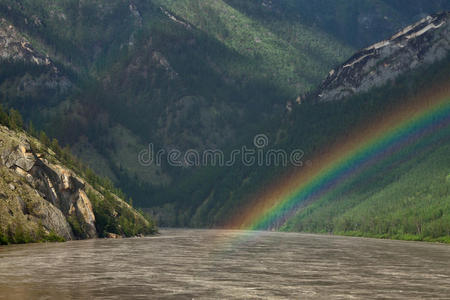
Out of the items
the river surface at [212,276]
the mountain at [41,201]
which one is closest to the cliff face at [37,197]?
the mountain at [41,201]

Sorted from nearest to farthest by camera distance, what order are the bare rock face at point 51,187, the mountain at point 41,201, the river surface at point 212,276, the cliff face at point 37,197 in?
the river surface at point 212,276 < the mountain at point 41,201 < the cliff face at point 37,197 < the bare rock face at point 51,187

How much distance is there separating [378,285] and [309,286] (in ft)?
27.0

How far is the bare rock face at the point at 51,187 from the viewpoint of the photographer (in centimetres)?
14212

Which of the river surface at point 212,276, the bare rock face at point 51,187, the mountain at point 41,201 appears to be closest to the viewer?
the river surface at point 212,276

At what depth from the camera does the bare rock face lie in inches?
5595

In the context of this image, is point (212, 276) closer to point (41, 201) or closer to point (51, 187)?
point (41, 201)

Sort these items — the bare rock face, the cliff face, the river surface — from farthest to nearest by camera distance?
the bare rock face, the cliff face, the river surface

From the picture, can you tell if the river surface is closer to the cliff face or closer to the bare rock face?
the cliff face

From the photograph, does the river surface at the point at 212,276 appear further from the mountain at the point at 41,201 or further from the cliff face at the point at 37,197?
the cliff face at the point at 37,197

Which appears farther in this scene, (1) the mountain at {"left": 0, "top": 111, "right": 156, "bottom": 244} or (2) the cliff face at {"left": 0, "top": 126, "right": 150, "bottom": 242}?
(2) the cliff face at {"left": 0, "top": 126, "right": 150, "bottom": 242}

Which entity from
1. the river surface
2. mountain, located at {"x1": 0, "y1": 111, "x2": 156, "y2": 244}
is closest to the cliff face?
mountain, located at {"x1": 0, "y1": 111, "x2": 156, "y2": 244}

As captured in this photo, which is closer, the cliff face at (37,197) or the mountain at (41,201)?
the mountain at (41,201)

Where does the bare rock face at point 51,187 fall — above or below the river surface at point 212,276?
above

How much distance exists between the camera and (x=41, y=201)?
459ft
